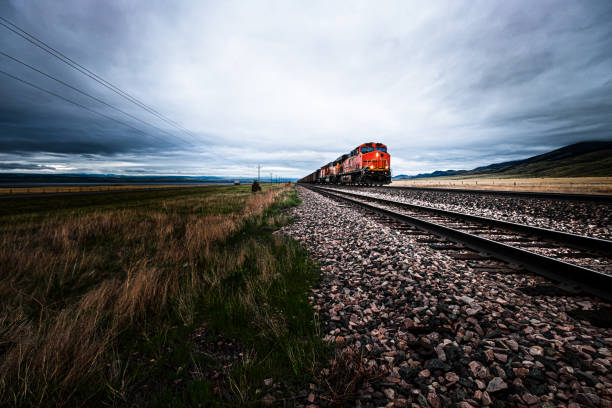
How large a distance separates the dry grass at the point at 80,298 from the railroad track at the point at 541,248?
4104mm

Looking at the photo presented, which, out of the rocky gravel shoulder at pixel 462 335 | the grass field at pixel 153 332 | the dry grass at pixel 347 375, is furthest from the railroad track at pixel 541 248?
the grass field at pixel 153 332

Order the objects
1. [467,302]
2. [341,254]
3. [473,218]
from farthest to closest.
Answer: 1. [473,218]
2. [341,254]
3. [467,302]

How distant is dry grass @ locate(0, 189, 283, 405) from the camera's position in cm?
172

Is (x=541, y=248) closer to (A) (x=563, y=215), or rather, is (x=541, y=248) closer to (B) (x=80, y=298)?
(A) (x=563, y=215)

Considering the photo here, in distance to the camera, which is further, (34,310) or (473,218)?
(473,218)

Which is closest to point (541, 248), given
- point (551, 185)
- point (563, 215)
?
point (563, 215)

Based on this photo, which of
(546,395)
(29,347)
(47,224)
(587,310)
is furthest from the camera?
(47,224)

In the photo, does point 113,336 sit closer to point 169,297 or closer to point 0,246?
point 169,297

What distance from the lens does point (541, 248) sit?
4.81 meters

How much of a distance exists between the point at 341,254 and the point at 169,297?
309cm

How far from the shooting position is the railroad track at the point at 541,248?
317 centimetres

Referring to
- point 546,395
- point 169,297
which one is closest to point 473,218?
point 546,395

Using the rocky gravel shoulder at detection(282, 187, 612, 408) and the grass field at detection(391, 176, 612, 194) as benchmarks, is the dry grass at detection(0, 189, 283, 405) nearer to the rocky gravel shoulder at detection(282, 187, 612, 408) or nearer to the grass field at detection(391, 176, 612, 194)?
the rocky gravel shoulder at detection(282, 187, 612, 408)

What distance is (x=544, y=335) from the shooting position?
7.25 feet
